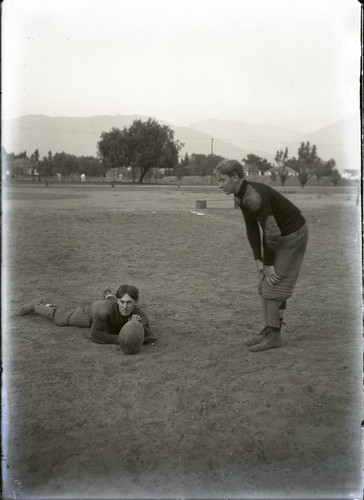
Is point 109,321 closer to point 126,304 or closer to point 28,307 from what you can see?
point 126,304

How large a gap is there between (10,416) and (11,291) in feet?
7.00

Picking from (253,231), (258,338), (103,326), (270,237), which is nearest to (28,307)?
(103,326)

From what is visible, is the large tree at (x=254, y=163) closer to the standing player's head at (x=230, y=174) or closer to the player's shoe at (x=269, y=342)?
the standing player's head at (x=230, y=174)

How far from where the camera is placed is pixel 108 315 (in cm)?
401

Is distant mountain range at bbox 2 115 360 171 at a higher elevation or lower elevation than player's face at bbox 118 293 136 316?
higher

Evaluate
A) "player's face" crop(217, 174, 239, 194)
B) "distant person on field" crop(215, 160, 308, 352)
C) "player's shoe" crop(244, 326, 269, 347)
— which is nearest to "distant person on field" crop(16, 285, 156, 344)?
"player's shoe" crop(244, 326, 269, 347)

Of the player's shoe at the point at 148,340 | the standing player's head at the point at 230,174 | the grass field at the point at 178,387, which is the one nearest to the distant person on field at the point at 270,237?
the standing player's head at the point at 230,174

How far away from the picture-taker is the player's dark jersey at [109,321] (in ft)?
13.1

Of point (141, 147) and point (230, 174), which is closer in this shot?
point (230, 174)

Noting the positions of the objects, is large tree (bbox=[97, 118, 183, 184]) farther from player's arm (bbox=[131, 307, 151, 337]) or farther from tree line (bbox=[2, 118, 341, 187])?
player's arm (bbox=[131, 307, 151, 337])

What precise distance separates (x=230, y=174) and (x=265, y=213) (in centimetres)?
37

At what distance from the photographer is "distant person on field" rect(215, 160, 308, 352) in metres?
3.52

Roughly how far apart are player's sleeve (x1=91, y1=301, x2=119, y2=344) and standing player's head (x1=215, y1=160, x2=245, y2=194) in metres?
1.39

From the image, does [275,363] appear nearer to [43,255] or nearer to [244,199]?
[244,199]
